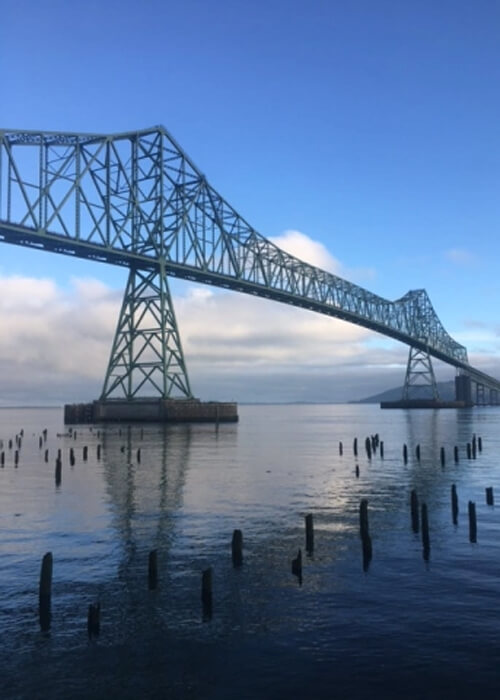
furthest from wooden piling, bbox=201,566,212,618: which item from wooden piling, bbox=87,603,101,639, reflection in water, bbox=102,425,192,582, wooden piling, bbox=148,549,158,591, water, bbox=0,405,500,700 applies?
reflection in water, bbox=102,425,192,582

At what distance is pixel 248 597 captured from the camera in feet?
47.6

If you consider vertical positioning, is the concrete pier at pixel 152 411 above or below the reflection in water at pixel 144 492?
above

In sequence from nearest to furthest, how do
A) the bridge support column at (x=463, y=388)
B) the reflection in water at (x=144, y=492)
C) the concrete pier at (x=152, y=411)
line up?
the reflection in water at (x=144, y=492) → the concrete pier at (x=152, y=411) → the bridge support column at (x=463, y=388)

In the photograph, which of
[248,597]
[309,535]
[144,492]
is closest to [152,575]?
[248,597]

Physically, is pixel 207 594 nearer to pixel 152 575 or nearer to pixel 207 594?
pixel 207 594

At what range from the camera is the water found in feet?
34.7

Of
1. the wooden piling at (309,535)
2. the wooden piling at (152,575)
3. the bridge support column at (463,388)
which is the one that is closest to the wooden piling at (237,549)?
the wooden piling at (309,535)

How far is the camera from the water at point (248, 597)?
10562 mm

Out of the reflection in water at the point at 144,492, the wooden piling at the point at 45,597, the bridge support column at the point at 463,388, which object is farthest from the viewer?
the bridge support column at the point at 463,388

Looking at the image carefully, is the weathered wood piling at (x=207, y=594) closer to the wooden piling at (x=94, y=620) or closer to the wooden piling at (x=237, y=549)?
the wooden piling at (x=94, y=620)

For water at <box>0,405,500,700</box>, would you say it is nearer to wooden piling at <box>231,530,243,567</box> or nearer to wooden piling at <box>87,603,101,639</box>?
wooden piling at <box>87,603,101,639</box>

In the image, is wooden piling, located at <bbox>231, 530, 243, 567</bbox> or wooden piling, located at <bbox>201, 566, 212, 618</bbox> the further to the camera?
wooden piling, located at <bbox>231, 530, 243, 567</bbox>

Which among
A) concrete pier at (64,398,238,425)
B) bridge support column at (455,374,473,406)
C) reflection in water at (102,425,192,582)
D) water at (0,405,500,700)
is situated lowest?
water at (0,405,500,700)

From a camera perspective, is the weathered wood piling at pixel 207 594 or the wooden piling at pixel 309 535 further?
the wooden piling at pixel 309 535
